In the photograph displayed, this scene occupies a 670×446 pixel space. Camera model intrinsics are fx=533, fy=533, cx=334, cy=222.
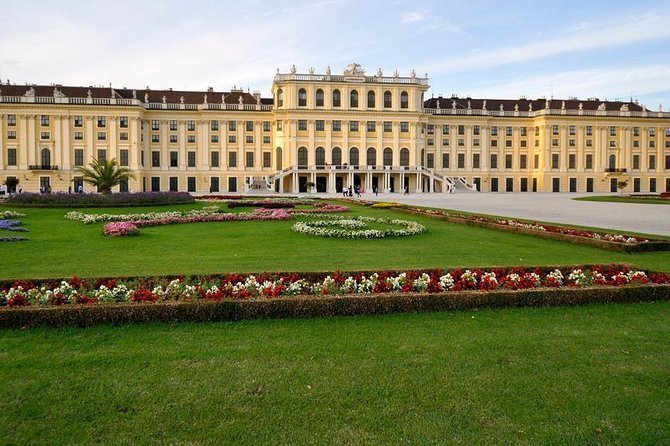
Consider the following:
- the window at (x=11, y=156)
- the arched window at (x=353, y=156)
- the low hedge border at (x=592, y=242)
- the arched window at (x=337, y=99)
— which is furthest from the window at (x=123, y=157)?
the low hedge border at (x=592, y=242)

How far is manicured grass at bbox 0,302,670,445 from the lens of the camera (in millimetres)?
4195

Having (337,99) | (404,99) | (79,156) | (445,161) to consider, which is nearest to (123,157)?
(79,156)

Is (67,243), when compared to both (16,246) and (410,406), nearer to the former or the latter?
(16,246)

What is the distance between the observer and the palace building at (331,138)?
209ft

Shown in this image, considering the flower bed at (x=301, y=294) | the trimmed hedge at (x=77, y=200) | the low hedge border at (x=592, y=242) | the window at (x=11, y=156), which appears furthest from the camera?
the window at (x=11, y=156)

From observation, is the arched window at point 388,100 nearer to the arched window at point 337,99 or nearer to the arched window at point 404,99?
the arched window at point 404,99

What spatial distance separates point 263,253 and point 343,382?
7396 millimetres

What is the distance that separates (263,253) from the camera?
1220 cm

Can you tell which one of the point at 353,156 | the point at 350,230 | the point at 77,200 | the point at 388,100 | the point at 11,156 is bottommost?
the point at 350,230

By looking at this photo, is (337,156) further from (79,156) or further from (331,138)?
(79,156)

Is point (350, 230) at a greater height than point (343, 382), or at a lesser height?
greater

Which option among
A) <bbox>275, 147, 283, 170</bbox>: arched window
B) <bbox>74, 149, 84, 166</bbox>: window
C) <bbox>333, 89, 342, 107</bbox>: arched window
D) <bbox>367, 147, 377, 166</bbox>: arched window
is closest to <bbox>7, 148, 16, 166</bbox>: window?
<bbox>74, 149, 84, 166</bbox>: window

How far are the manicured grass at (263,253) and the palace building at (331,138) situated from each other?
158 feet

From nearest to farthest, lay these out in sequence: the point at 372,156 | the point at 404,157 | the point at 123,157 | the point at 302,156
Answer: the point at 123,157
the point at 302,156
the point at 372,156
the point at 404,157
